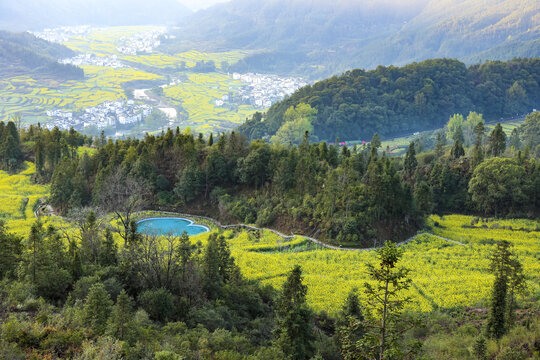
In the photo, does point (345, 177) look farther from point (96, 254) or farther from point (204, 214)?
point (96, 254)

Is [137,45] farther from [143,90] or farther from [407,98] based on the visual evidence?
[407,98]

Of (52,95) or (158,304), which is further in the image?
(52,95)

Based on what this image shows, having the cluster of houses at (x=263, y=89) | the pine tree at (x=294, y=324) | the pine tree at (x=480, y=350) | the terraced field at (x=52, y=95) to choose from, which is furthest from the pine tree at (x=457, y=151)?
the terraced field at (x=52, y=95)

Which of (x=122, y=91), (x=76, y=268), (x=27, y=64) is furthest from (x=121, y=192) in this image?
(x=27, y=64)

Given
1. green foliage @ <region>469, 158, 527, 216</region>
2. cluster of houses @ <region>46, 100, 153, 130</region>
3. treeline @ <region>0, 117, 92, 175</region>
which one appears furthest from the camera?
cluster of houses @ <region>46, 100, 153, 130</region>

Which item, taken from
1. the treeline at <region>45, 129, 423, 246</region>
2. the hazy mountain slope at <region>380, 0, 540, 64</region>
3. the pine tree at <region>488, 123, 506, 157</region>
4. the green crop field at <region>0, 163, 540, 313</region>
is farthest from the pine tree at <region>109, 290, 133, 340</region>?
the hazy mountain slope at <region>380, 0, 540, 64</region>

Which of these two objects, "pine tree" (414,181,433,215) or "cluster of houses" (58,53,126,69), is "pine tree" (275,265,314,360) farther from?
"cluster of houses" (58,53,126,69)

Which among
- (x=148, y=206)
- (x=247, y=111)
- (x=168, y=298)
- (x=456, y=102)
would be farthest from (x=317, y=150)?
(x=247, y=111)

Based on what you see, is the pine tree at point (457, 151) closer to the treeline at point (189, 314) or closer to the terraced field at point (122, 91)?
the treeline at point (189, 314)
